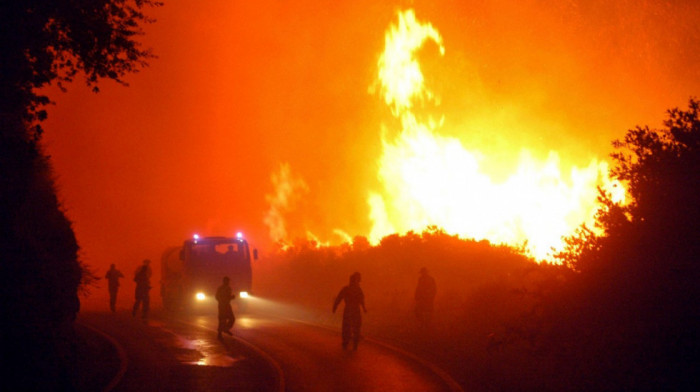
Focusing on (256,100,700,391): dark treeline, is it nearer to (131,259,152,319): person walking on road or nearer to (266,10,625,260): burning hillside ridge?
(131,259,152,319): person walking on road

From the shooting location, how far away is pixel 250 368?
15273 millimetres

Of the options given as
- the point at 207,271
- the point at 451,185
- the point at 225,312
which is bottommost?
the point at 225,312

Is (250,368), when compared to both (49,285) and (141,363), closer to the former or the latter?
(141,363)

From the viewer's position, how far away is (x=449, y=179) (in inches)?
1608

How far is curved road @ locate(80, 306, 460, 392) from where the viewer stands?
1338 cm

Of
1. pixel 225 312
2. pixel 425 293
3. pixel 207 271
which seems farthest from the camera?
pixel 207 271

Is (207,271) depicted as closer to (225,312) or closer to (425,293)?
(225,312)

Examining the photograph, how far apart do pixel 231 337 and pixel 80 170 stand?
71037 mm

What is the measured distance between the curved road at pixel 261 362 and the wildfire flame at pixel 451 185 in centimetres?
1515

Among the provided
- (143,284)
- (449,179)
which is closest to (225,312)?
(143,284)

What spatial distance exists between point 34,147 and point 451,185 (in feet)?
100

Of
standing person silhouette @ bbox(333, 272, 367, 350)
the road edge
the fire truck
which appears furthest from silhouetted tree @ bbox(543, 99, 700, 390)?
the fire truck

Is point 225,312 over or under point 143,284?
under

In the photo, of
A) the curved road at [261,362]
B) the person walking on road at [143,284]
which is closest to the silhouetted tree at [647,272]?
the curved road at [261,362]
